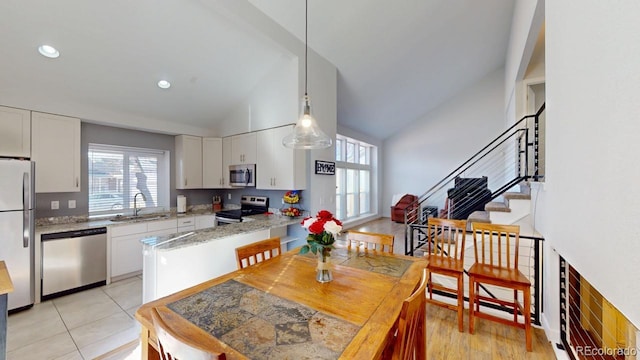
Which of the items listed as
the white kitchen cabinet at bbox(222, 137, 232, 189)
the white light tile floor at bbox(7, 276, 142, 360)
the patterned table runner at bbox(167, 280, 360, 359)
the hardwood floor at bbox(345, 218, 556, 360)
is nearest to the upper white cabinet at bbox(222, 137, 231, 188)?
the white kitchen cabinet at bbox(222, 137, 232, 189)

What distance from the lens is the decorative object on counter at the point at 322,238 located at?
4.96ft

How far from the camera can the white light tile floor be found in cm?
208

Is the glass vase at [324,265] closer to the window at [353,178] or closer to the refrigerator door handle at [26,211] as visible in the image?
the refrigerator door handle at [26,211]

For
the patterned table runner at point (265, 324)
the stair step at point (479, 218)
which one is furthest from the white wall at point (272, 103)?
the stair step at point (479, 218)

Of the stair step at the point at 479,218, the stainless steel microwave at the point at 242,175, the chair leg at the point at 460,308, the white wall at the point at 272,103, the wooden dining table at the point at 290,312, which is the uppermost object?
the white wall at the point at 272,103

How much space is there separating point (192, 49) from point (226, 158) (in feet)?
6.22

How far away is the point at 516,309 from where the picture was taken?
Result: 2.24 m

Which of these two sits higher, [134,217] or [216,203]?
[216,203]

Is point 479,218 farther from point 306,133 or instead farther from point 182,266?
point 182,266

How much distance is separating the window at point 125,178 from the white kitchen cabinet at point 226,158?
100 centimetres

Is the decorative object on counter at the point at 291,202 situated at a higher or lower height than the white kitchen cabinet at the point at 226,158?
lower

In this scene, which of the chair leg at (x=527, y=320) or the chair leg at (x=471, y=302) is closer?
the chair leg at (x=527, y=320)

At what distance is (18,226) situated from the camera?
8.48 feet

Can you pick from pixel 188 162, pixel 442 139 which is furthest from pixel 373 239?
pixel 442 139
